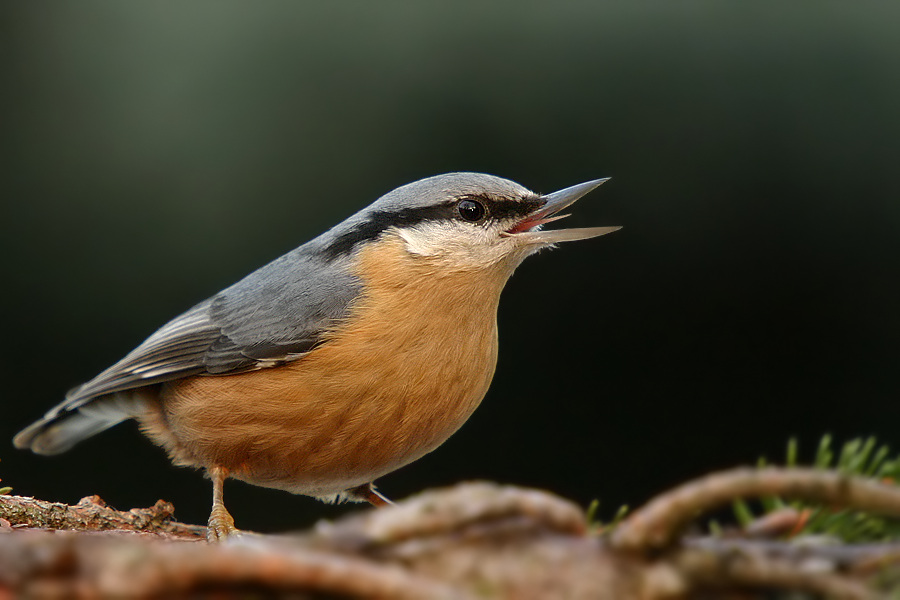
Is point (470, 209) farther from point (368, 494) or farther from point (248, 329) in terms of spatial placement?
point (368, 494)

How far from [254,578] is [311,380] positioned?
137 centimetres

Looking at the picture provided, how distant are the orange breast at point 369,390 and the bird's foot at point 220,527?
0.44 ft

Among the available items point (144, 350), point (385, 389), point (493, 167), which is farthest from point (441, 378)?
point (493, 167)

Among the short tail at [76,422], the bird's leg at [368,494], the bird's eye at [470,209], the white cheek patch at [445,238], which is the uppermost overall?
the bird's eye at [470,209]

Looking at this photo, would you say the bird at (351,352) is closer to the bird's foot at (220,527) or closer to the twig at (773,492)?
the bird's foot at (220,527)

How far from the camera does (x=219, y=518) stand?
1926 millimetres

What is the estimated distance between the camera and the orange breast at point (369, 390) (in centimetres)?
188

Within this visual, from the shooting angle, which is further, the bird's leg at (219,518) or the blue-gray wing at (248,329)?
the blue-gray wing at (248,329)

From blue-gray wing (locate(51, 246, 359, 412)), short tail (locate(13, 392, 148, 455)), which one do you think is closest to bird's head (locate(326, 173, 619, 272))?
blue-gray wing (locate(51, 246, 359, 412))

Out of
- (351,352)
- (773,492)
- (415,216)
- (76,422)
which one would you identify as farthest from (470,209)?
(773,492)

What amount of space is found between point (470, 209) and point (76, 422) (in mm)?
1437

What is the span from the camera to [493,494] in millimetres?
643

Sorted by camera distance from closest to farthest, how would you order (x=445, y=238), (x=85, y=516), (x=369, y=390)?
(x=85, y=516), (x=369, y=390), (x=445, y=238)

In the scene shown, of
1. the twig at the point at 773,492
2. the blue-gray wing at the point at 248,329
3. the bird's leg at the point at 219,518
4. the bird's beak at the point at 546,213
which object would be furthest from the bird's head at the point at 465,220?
the twig at the point at 773,492
